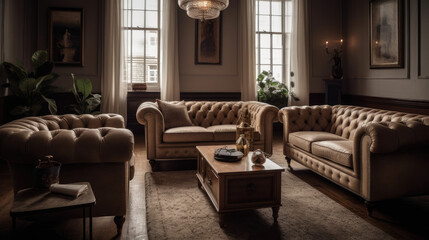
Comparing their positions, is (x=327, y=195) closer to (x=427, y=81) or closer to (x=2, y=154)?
(x=2, y=154)

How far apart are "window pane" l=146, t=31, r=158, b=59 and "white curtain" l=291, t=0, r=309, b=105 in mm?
2077

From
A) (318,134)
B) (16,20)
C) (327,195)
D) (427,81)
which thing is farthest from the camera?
(16,20)

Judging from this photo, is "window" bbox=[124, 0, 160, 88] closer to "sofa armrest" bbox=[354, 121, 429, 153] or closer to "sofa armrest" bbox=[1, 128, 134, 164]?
"sofa armrest" bbox=[1, 128, 134, 164]

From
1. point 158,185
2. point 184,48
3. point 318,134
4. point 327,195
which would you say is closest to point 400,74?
point 318,134

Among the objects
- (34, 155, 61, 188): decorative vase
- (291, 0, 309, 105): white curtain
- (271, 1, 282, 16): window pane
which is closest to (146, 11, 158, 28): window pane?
(271, 1, 282, 16): window pane

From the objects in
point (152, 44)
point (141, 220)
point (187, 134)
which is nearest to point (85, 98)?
point (152, 44)

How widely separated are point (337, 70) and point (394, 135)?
10.4 feet

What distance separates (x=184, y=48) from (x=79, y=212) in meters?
3.67

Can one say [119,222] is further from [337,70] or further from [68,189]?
[337,70]

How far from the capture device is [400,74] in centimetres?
420

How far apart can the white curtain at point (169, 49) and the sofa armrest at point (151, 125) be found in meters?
1.81

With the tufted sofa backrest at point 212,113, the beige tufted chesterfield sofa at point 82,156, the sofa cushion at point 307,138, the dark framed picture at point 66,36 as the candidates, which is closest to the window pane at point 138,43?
the dark framed picture at point 66,36

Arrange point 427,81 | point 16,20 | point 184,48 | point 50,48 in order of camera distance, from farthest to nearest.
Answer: point 184,48 < point 50,48 < point 16,20 < point 427,81

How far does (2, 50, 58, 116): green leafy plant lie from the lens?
3.53 m
